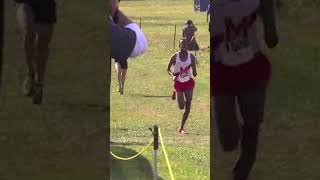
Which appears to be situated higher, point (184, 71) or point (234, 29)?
point (234, 29)

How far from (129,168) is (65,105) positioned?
16.9ft

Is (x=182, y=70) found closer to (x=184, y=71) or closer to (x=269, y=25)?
(x=184, y=71)

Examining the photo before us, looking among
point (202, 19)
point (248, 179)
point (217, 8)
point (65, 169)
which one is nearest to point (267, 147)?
point (248, 179)

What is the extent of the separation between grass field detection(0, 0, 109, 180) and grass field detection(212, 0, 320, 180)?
2.99 ft

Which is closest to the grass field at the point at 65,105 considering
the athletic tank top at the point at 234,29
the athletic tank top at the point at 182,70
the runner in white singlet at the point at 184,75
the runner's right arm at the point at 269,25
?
the athletic tank top at the point at 234,29

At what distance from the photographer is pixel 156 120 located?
→ 505 inches

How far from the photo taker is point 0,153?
4.91 meters

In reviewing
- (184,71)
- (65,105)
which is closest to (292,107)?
(65,105)

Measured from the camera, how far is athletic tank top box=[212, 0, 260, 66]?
15.9 feet

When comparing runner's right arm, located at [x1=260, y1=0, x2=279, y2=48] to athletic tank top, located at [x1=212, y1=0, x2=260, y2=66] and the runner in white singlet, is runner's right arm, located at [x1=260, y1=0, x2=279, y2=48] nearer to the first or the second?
athletic tank top, located at [x1=212, y1=0, x2=260, y2=66]

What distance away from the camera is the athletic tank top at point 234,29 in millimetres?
4848

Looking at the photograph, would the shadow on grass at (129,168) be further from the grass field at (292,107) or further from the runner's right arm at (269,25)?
the runner's right arm at (269,25)

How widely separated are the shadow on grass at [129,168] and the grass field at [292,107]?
452 centimetres

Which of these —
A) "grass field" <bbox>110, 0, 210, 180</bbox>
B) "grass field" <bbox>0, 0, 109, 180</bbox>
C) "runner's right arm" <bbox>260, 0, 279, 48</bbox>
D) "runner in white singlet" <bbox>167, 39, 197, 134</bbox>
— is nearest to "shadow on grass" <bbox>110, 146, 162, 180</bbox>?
"grass field" <bbox>110, 0, 210, 180</bbox>
